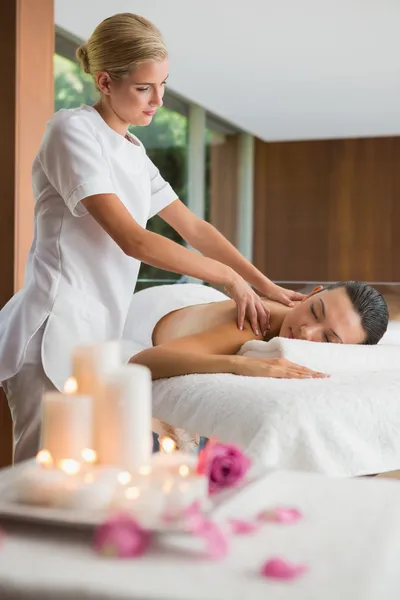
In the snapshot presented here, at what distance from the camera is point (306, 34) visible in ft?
15.5

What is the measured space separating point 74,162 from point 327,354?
751mm

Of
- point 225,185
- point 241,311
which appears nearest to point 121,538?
point 241,311

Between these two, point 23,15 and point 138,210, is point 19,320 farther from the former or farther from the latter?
point 23,15

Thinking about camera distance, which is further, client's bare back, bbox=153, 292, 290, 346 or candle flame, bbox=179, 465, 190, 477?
client's bare back, bbox=153, 292, 290, 346

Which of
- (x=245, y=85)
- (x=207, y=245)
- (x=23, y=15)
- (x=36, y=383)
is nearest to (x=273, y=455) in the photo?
(x=36, y=383)

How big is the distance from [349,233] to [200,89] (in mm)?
2859

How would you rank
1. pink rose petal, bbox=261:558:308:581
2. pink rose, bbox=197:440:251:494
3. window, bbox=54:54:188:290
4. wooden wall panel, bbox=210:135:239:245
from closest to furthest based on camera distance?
1. pink rose petal, bbox=261:558:308:581
2. pink rose, bbox=197:440:251:494
3. window, bbox=54:54:188:290
4. wooden wall panel, bbox=210:135:239:245

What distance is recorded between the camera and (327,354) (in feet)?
6.12

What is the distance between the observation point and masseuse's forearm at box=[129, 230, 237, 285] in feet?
5.28

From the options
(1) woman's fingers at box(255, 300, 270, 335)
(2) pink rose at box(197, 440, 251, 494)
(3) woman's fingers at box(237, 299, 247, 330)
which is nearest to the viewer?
(2) pink rose at box(197, 440, 251, 494)

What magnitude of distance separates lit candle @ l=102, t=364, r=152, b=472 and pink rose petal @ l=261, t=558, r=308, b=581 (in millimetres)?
228

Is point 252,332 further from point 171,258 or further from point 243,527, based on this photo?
point 243,527

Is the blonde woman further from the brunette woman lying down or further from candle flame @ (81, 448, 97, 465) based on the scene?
candle flame @ (81, 448, 97, 465)

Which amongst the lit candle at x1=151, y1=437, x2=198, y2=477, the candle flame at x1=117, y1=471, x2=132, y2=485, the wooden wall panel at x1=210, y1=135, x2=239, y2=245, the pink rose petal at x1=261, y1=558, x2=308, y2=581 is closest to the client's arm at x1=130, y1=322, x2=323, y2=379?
the lit candle at x1=151, y1=437, x2=198, y2=477
